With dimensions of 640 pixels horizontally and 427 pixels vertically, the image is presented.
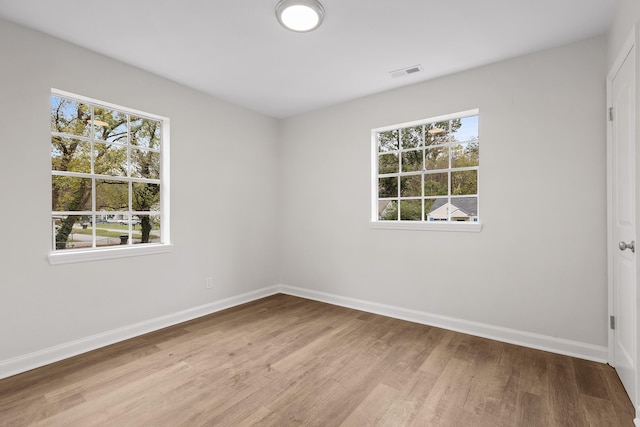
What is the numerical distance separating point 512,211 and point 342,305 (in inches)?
90.0

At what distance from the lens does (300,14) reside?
90.0 inches

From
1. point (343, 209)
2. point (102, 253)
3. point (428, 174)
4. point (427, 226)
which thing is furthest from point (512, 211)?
point (102, 253)

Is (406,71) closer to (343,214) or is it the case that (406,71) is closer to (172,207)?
(343,214)

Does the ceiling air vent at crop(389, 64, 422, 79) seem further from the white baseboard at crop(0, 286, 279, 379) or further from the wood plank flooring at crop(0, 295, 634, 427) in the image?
the white baseboard at crop(0, 286, 279, 379)

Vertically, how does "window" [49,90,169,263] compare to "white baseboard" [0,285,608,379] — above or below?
above

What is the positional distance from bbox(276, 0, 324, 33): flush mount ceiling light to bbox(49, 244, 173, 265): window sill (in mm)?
2512

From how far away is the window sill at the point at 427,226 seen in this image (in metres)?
3.17

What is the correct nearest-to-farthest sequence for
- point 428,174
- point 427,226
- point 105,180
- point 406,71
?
point 105,180
point 406,71
point 427,226
point 428,174

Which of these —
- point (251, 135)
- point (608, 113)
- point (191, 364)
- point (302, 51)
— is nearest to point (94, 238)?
point (191, 364)

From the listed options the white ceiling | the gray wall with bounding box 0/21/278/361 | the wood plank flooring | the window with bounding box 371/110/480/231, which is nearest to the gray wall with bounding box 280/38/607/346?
the window with bounding box 371/110/480/231

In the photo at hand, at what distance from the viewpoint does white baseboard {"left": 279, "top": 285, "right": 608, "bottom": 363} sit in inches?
103

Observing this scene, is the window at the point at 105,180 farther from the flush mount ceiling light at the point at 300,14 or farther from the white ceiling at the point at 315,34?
the flush mount ceiling light at the point at 300,14

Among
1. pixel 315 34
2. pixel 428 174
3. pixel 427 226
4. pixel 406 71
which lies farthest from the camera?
pixel 428 174

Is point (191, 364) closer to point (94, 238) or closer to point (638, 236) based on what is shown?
point (94, 238)
